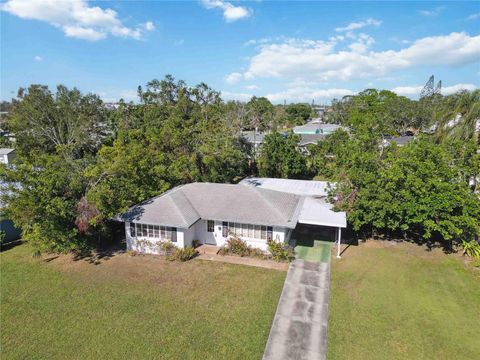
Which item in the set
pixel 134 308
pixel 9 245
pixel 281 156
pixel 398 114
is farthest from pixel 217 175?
pixel 398 114

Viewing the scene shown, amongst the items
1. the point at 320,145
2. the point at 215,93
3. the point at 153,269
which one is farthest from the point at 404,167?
the point at 215,93

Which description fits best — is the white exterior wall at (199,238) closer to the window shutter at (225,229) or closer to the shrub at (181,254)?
the window shutter at (225,229)

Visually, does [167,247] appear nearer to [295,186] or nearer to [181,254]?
[181,254]

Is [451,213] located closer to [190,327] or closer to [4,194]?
[190,327]

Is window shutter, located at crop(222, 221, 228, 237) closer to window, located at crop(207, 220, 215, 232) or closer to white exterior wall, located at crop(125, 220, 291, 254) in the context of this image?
white exterior wall, located at crop(125, 220, 291, 254)

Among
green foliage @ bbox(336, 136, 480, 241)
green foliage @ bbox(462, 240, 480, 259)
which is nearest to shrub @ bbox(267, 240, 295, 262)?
green foliage @ bbox(336, 136, 480, 241)
